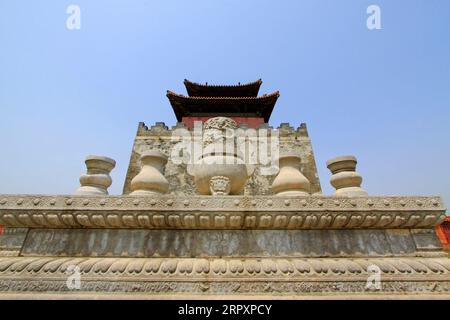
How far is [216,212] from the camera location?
91.2 inches

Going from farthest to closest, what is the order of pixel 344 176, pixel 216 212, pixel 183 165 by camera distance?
1. pixel 183 165
2. pixel 344 176
3. pixel 216 212

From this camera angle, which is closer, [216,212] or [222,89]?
[216,212]

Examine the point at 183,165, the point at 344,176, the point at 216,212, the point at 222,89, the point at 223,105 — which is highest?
the point at 222,89

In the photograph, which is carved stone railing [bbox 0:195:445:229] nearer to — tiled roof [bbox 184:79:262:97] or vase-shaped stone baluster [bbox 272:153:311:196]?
vase-shaped stone baluster [bbox 272:153:311:196]

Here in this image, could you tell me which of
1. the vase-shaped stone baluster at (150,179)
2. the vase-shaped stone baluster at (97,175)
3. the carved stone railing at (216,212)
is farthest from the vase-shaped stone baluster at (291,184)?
the vase-shaped stone baluster at (97,175)

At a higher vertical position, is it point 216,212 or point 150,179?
point 150,179

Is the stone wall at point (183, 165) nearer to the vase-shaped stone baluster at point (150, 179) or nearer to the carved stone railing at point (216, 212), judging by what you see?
the vase-shaped stone baluster at point (150, 179)

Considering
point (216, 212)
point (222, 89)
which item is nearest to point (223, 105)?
point (222, 89)

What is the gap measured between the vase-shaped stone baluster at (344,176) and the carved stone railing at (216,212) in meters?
0.50

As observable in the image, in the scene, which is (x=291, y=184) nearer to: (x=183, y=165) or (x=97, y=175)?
(x=97, y=175)

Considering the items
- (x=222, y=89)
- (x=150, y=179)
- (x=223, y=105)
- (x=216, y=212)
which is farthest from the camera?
(x=222, y=89)

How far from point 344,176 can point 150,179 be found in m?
2.19

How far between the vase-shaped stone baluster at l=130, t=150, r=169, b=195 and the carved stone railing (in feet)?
1.14
